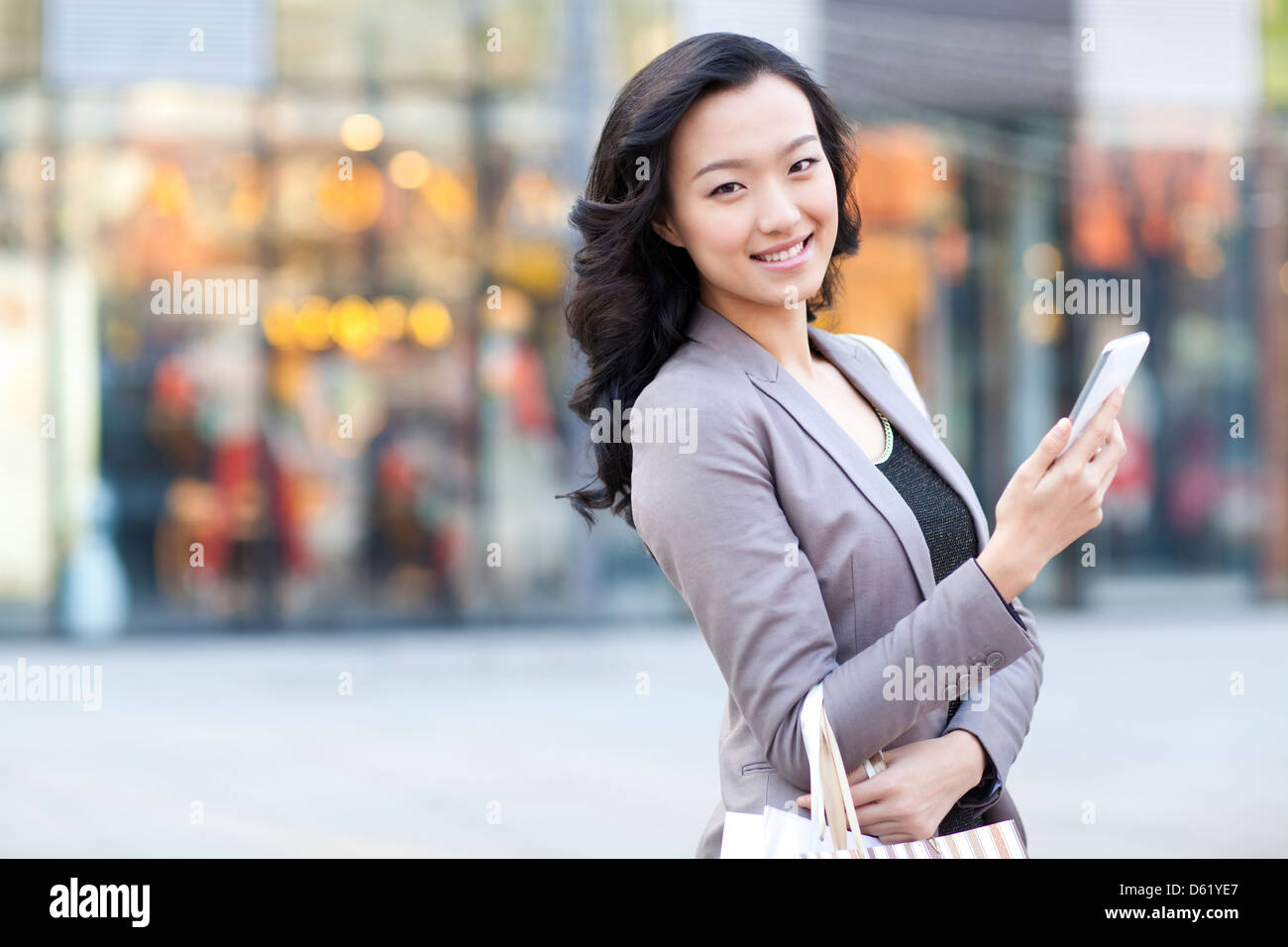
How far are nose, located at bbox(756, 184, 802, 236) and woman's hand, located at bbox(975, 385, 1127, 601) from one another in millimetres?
422

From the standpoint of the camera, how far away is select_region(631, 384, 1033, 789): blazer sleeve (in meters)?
1.57

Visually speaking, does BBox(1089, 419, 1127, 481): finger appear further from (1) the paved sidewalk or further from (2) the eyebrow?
(1) the paved sidewalk

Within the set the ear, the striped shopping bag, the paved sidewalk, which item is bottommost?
the paved sidewalk

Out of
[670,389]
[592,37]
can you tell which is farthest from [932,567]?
[592,37]

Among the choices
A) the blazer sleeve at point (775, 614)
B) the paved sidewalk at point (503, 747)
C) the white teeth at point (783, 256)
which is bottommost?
the paved sidewalk at point (503, 747)

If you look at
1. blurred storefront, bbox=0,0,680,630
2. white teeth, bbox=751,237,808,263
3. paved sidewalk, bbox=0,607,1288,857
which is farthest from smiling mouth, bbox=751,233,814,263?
blurred storefront, bbox=0,0,680,630

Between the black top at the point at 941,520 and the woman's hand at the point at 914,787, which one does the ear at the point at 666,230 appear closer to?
the black top at the point at 941,520

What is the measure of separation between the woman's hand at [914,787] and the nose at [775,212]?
67 centimetres

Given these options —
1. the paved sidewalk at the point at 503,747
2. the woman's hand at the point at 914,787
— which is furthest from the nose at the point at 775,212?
the paved sidewalk at the point at 503,747

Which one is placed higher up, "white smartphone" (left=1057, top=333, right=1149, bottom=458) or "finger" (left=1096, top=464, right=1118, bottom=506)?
"white smartphone" (left=1057, top=333, right=1149, bottom=458)

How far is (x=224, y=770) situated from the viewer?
644 cm

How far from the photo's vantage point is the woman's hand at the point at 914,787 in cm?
164

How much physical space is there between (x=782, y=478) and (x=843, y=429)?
0.57ft
